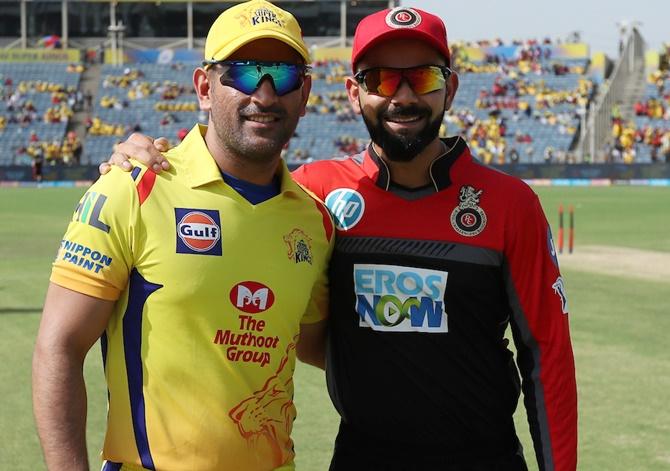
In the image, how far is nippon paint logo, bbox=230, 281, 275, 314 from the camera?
11.9 feet

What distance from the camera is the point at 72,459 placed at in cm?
339

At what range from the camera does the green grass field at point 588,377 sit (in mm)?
7883

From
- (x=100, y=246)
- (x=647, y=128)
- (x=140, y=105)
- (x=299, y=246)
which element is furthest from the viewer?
(x=140, y=105)

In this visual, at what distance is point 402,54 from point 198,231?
3.80 ft

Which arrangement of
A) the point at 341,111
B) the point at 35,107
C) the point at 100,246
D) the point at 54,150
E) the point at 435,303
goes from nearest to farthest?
the point at 100,246 < the point at 435,303 < the point at 54,150 < the point at 341,111 < the point at 35,107

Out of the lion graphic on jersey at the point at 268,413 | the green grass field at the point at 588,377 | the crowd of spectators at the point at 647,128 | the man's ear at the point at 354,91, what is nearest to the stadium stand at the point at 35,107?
the crowd of spectators at the point at 647,128

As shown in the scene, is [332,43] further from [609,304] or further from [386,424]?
[386,424]

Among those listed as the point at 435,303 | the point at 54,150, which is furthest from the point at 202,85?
the point at 54,150

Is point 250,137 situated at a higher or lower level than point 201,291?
higher

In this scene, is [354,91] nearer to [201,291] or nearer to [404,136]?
[404,136]

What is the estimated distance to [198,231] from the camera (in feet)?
11.8

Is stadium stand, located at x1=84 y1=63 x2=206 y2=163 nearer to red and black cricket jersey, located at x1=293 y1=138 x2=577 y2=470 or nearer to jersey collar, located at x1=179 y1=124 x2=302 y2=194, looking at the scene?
red and black cricket jersey, located at x1=293 y1=138 x2=577 y2=470

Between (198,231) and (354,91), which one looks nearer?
(198,231)

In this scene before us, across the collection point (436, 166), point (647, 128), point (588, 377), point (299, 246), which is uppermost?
point (436, 166)
